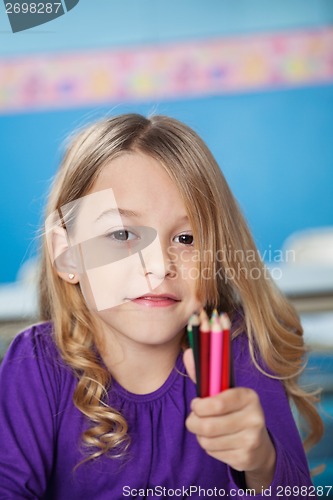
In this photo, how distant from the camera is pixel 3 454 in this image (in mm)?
475

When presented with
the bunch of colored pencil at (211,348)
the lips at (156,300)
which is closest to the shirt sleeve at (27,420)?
the lips at (156,300)

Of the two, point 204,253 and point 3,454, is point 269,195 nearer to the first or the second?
point 204,253

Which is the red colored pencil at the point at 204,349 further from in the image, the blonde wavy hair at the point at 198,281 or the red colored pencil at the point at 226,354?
the blonde wavy hair at the point at 198,281

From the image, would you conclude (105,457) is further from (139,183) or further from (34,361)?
(139,183)

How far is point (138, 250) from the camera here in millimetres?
420

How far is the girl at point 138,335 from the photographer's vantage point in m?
0.43

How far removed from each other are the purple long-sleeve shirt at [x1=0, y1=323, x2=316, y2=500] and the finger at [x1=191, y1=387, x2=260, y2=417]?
0.16 meters

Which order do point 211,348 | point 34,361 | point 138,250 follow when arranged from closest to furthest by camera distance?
point 211,348
point 138,250
point 34,361

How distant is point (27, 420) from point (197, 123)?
0.82ft

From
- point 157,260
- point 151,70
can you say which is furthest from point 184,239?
point 151,70

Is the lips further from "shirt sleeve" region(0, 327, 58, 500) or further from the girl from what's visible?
"shirt sleeve" region(0, 327, 58, 500)

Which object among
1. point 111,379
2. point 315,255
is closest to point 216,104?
point 111,379

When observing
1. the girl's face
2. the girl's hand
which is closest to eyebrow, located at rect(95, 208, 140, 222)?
the girl's face

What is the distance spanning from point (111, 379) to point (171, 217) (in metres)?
0.16
